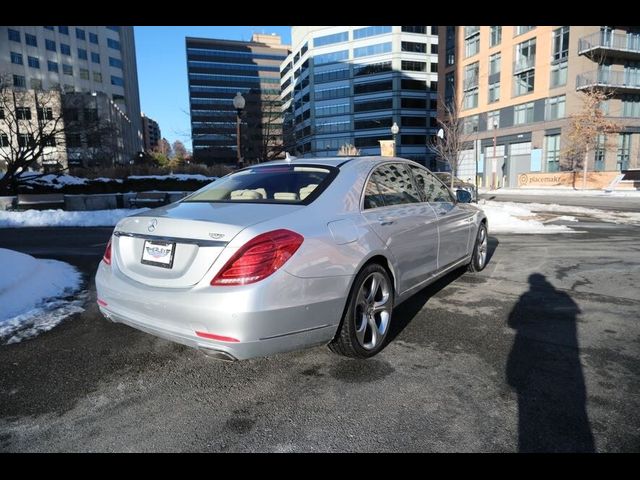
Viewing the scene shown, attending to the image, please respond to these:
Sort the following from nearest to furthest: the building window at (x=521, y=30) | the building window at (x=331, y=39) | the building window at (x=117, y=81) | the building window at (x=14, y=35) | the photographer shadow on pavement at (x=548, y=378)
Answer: the photographer shadow on pavement at (x=548, y=378) → the building window at (x=521, y=30) → the building window at (x=14, y=35) → the building window at (x=331, y=39) → the building window at (x=117, y=81)

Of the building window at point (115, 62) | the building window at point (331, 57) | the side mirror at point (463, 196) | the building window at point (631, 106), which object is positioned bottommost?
the side mirror at point (463, 196)

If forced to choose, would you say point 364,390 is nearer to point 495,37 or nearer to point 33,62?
point 495,37

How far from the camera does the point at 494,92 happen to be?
154ft

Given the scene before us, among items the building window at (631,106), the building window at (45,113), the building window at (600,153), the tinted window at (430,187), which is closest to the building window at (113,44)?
the building window at (45,113)

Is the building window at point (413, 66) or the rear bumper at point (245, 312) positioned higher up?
the building window at point (413, 66)

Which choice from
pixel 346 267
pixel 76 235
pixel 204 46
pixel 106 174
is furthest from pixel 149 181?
pixel 204 46

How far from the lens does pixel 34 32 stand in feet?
245

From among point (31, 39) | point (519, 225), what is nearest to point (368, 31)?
point (31, 39)

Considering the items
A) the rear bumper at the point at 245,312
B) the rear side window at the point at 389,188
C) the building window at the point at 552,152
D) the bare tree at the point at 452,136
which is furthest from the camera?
the building window at the point at 552,152

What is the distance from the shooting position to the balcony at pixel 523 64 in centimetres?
4178

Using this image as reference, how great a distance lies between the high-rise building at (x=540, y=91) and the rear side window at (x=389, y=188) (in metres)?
29.7

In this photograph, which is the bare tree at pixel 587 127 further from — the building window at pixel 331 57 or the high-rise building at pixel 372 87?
the building window at pixel 331 57

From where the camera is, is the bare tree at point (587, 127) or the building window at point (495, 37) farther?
the building window at point (495, 37)

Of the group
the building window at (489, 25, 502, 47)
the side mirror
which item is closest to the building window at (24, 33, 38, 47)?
the building window at (489, 25, 502, 47)
